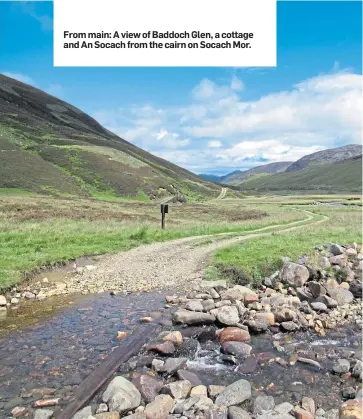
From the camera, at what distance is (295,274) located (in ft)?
59.1

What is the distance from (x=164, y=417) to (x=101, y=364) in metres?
2.93

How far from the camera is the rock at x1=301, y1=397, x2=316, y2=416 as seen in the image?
8.13m

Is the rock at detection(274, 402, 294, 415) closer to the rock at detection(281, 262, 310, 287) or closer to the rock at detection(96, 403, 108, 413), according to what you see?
the rock at detection(96, 403, 108, 413)

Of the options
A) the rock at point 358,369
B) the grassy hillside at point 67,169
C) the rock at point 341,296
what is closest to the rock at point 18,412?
the rock at point 358,369

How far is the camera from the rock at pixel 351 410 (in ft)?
25.2

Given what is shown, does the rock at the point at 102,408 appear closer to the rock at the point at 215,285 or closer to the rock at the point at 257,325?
the rock at the point at 257,325

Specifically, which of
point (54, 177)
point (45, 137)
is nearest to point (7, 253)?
point (54, 177)

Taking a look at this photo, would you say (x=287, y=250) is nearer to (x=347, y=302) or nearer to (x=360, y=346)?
(x=347, y=302)

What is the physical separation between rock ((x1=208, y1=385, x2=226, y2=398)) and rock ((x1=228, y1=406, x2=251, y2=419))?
0.75 m

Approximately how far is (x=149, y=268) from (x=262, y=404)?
1322 centimetres

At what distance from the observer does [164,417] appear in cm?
772

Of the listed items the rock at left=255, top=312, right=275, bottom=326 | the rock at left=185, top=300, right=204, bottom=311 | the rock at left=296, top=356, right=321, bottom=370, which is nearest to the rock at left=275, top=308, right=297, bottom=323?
the rock at left=255, top=312, right=275, bottom=326

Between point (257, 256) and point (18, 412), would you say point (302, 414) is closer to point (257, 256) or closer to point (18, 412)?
point (18, 412)

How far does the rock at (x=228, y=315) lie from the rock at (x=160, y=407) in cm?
532
